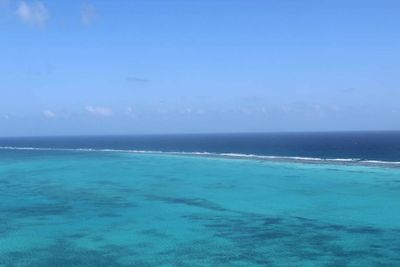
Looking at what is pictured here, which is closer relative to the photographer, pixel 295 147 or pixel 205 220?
pixel 205 220

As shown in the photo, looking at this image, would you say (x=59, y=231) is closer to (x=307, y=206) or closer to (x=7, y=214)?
(x=7, y=214)

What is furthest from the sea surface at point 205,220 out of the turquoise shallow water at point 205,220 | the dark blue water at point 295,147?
the dark blue water at point 295,147

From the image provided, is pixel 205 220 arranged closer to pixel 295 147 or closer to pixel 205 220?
pixel 205 220

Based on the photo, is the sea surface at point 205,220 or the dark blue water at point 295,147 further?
the dark blue water at point 295,147

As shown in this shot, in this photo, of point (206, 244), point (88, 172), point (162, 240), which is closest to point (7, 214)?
point (162, 240)

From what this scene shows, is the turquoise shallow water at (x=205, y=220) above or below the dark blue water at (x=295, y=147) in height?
below

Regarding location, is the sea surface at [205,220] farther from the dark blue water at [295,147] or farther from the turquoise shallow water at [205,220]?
the dark blue water at [295,147]

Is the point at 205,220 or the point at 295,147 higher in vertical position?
the point at 295,147

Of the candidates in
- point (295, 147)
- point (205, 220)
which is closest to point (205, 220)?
point (205, 220)
